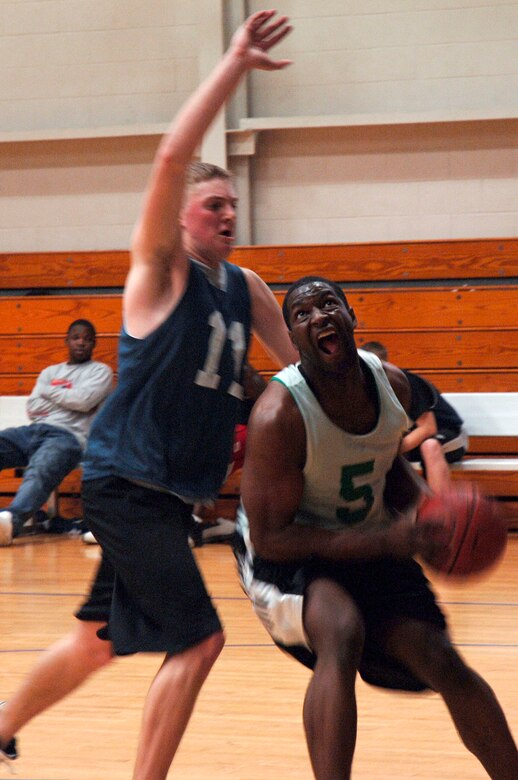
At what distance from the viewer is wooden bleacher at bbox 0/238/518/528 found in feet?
26.1

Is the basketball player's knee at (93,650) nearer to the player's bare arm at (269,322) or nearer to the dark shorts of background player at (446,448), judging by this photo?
the player's bare arm at (269,322)

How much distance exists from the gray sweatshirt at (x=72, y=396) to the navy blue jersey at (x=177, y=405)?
A: 4.98m

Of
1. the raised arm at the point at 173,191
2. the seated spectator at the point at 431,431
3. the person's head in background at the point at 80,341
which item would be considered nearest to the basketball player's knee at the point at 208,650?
the raised arm at the point at 173,191

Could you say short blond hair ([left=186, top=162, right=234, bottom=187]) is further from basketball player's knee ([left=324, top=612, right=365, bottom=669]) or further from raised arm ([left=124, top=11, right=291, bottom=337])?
basketball player's knee ([left=324, top=612, right=365, bottom=669])

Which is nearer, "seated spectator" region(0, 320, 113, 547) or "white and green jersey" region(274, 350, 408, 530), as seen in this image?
"white and green jersey" region(274, 350, 408, 530)

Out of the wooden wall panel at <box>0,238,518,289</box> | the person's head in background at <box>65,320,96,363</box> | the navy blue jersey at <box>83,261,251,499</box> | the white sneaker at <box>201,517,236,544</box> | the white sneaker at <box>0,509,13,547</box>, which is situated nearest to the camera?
the navy blue jersey at <box>83,261,251,499</box>

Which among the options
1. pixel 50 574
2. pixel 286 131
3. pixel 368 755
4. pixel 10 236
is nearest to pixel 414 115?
pixel 286 131

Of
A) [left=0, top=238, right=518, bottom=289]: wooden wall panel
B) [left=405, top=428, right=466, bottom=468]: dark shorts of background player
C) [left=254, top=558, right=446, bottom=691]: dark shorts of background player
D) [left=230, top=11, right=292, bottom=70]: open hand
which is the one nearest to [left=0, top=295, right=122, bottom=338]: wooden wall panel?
[left=0, top=238, right=518, bottom=289]: wooden wall panel

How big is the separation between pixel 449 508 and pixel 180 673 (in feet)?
2.44

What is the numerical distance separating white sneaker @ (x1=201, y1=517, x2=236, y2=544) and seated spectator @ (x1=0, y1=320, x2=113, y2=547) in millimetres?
1076

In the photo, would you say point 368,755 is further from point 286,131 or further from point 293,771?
point 286,131

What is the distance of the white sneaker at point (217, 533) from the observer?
7383mm

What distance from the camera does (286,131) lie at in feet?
28.6

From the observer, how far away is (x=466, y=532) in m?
2.36
